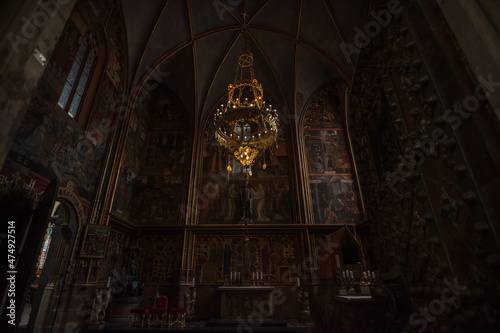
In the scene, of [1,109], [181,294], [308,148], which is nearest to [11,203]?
[1,109]

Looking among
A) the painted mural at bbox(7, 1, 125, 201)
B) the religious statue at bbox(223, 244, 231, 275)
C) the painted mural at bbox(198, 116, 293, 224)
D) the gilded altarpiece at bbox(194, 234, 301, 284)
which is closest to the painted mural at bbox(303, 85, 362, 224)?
the painted mural at bbox(198, 116, 293, 224)

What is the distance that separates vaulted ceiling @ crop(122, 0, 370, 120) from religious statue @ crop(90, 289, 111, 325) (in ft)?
28.9

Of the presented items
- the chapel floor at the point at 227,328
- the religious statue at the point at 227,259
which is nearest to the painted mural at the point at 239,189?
the religious statue at the point at 227,259

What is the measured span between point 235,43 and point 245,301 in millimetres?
12993

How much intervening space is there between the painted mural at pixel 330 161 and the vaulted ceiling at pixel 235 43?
113 centimetres

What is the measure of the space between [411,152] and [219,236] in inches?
423

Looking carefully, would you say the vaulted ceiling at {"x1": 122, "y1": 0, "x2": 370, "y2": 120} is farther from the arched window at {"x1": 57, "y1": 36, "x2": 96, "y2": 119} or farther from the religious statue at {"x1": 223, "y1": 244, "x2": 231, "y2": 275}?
the religious statue at {"x1": 223, "y1": 244, "x2": 231, "y2": 275}

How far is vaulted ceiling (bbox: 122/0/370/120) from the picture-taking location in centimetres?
1084

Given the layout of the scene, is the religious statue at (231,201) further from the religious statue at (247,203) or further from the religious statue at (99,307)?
the religious statue at (99,307)

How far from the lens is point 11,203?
5125 millimetres

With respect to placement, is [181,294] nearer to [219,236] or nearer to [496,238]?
[219,236]

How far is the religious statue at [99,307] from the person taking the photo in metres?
7.30

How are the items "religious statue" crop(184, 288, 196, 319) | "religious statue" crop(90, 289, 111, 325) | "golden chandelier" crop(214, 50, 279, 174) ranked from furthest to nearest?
"religious statue" crop(184, 288, 196, 319)
"golden chandelier" crop(214, 50, 279, 174)
"religious statue" crop(90, 289, 111, 325)

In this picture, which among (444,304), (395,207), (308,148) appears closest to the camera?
(444,304)
